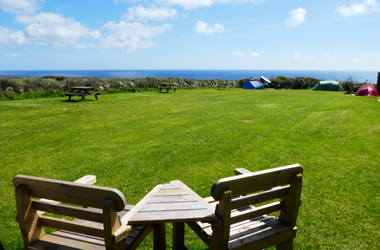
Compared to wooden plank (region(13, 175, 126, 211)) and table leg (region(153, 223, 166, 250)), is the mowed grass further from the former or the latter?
wooden plank (region(13, 175, 126, 211))

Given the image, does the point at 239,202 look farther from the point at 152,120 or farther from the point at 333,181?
the point at 152,120

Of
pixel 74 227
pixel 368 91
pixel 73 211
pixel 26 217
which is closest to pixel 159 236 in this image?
pixel 74 227

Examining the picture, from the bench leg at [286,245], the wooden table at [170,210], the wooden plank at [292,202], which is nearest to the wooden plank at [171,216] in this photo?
the wooden table at [170,210]

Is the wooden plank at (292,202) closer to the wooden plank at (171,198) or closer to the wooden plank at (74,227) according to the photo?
the wooden plank at (171,198)

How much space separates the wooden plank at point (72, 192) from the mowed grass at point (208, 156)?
192cm

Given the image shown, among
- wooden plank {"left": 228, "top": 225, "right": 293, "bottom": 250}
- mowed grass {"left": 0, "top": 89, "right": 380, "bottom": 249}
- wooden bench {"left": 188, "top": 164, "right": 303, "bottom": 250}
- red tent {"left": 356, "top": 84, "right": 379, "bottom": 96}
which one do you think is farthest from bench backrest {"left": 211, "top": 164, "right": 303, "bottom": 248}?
red tent {"left": 356, "top": 84, "right": 379, "bottom": 96}

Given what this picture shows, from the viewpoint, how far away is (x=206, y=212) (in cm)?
235

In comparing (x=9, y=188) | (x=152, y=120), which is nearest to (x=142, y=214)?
(x=9, y=188)

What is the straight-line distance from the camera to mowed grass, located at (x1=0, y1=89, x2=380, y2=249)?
163 inches

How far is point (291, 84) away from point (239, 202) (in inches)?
1657

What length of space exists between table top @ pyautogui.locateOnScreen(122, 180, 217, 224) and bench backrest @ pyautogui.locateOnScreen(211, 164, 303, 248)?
178mm

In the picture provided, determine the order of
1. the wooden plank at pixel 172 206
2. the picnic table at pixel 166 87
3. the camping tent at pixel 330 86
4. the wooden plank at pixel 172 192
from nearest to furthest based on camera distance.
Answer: the wooden plank at pixel 172 206 < the wooden plank at pixel 172 192 < the picnic table at pixel 166 87 < the camping tent at pixel 330 86

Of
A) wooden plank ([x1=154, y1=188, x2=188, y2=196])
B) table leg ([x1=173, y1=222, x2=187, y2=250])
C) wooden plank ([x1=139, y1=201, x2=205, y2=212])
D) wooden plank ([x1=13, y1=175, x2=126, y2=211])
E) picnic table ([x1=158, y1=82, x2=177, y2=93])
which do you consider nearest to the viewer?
wooden plank ([x1=13, y1=175, x2=126, y2=211])

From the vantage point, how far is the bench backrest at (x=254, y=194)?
213 centimetres
